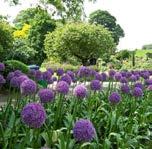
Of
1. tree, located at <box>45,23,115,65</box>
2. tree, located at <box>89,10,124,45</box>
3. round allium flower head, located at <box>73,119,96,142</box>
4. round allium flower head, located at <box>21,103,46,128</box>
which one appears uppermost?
tree, located at <box>89,10,124,45</box>

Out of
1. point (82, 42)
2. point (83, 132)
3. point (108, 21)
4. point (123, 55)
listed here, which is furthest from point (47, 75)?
point (108, 21)

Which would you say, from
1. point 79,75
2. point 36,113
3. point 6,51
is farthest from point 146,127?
point 6,51

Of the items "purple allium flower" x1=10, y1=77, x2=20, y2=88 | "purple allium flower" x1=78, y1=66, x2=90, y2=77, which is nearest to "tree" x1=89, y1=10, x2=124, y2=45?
"purple allium flower" x1=78, y1=66, x2=90, y2=77

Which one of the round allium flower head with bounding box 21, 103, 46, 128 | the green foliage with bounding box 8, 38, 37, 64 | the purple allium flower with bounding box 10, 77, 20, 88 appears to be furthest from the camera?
the green foliage with bounding box 8, 38, 37, 64

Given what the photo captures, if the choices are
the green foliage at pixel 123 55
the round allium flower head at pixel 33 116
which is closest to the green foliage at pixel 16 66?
the round allium flower head at pixel 33 116

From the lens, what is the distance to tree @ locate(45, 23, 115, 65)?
1277 inches

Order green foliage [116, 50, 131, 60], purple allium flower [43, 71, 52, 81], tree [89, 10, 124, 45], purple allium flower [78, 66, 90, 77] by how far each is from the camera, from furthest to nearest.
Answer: tree [89, 10, 124, 45] → green foliage [116, 50, 131, 60] → purple allium flower [78, 66, 90, 77] → purple allium flower [43, 71, 52, 81]

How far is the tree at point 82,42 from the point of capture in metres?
32.4

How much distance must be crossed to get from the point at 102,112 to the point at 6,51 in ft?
32.7

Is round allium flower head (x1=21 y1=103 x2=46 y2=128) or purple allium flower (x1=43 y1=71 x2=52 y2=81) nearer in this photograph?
round allium flower head (x1=21 y1=103 x2=46 y2=128)

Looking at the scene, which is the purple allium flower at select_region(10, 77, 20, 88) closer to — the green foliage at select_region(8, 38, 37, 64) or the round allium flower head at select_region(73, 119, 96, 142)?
the round allium flower head at select_region(73, 119, 96, 142)

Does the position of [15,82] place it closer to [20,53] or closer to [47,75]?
[47,75]

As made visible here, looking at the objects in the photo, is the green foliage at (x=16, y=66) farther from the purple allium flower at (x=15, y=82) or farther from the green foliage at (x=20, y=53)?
the purple allium flower at (x=15, y=82)

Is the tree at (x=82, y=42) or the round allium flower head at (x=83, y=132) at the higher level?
the tree at (x=82, y=42)
